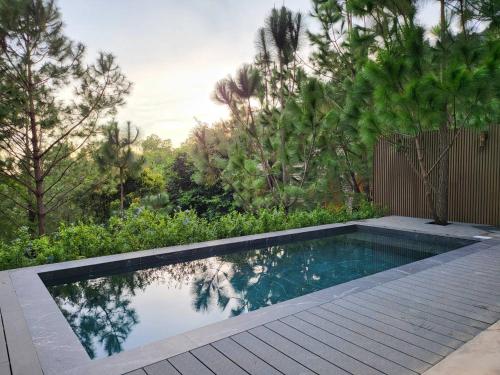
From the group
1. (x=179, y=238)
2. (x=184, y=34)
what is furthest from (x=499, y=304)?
(x=184, y=34)

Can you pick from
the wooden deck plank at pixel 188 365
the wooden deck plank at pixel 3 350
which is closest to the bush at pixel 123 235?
the wooden deck plank at pixel 3 350

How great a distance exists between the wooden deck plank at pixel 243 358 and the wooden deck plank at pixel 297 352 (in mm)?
164

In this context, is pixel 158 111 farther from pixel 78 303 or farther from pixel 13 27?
pixel 78 303

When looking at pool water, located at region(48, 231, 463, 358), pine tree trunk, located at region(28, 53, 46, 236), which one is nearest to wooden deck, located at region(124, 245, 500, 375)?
pool water, located at region(48, 231, 463, 358)

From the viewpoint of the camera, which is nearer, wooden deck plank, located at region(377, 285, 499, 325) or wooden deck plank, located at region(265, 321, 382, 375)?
wooden deck plank, located at region(265, 321, 382, 375)

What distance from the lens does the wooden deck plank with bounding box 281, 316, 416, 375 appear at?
5.85 ft

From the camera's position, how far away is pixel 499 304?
8.64ft

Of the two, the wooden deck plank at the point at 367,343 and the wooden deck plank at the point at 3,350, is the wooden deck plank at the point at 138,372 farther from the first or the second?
the wooden deck plank at the point at 367,343

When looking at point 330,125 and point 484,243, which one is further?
point 330,125

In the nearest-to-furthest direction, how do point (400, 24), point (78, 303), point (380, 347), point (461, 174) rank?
point (380, 347) → point (78, 303) → point (400, 24) → point (461, 174)

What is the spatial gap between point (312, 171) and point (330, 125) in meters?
1.66

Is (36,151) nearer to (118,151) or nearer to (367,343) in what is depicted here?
(118,151)

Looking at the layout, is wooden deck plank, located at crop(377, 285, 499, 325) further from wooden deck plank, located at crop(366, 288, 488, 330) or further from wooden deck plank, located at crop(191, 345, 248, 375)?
wooden deck plank, located at crop(191, 345, 248, 375)

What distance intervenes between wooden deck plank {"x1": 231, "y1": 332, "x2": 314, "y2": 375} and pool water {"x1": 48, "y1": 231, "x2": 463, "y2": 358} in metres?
1.16
